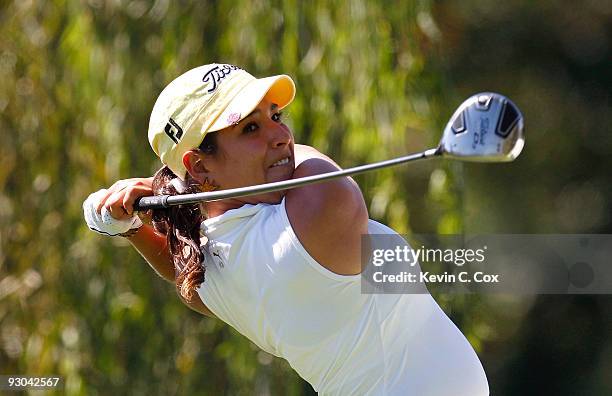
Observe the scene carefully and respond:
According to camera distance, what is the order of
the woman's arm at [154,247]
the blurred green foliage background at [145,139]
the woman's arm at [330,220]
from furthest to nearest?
1. the blurred green foliage background at [145,139]
2. the woman's arm at [154,247]
3. the woman's arm at [330,220]

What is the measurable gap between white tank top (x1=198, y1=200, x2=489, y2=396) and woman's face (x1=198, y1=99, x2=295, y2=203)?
52mm

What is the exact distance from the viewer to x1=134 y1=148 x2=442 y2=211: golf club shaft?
1.91 metres

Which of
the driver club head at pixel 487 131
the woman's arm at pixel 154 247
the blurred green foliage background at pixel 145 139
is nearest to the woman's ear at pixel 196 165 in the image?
the woman's arm at pixel 154 247

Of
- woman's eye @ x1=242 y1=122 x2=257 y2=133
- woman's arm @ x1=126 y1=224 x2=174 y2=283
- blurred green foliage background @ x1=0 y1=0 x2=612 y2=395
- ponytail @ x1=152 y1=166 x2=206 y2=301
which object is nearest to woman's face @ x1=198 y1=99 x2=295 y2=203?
woman's eye @ x1=242 y1=122 x2=257 y2=133

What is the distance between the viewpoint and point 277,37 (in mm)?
3693

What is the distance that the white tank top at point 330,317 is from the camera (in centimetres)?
217

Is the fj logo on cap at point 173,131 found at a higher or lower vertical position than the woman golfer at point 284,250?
higher

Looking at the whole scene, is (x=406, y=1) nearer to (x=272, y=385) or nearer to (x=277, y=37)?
(x=277, y=37)

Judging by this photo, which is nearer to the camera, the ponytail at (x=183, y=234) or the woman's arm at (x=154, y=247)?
the ponytail at (x=183, y=234)

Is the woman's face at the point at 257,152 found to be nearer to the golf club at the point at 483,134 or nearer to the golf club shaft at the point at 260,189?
the golf club shaft at the point at 260,189

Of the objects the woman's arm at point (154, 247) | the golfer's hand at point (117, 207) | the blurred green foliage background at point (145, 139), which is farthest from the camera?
the blurred green foliage background at point (145, 139)

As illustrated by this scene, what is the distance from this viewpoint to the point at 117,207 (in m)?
2.38

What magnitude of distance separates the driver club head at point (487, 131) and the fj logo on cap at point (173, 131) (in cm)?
57

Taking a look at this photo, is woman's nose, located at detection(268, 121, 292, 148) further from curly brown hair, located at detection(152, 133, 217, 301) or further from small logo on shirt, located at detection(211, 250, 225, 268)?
small logo on shirt, located at detection(211, 250, 225, 268)
